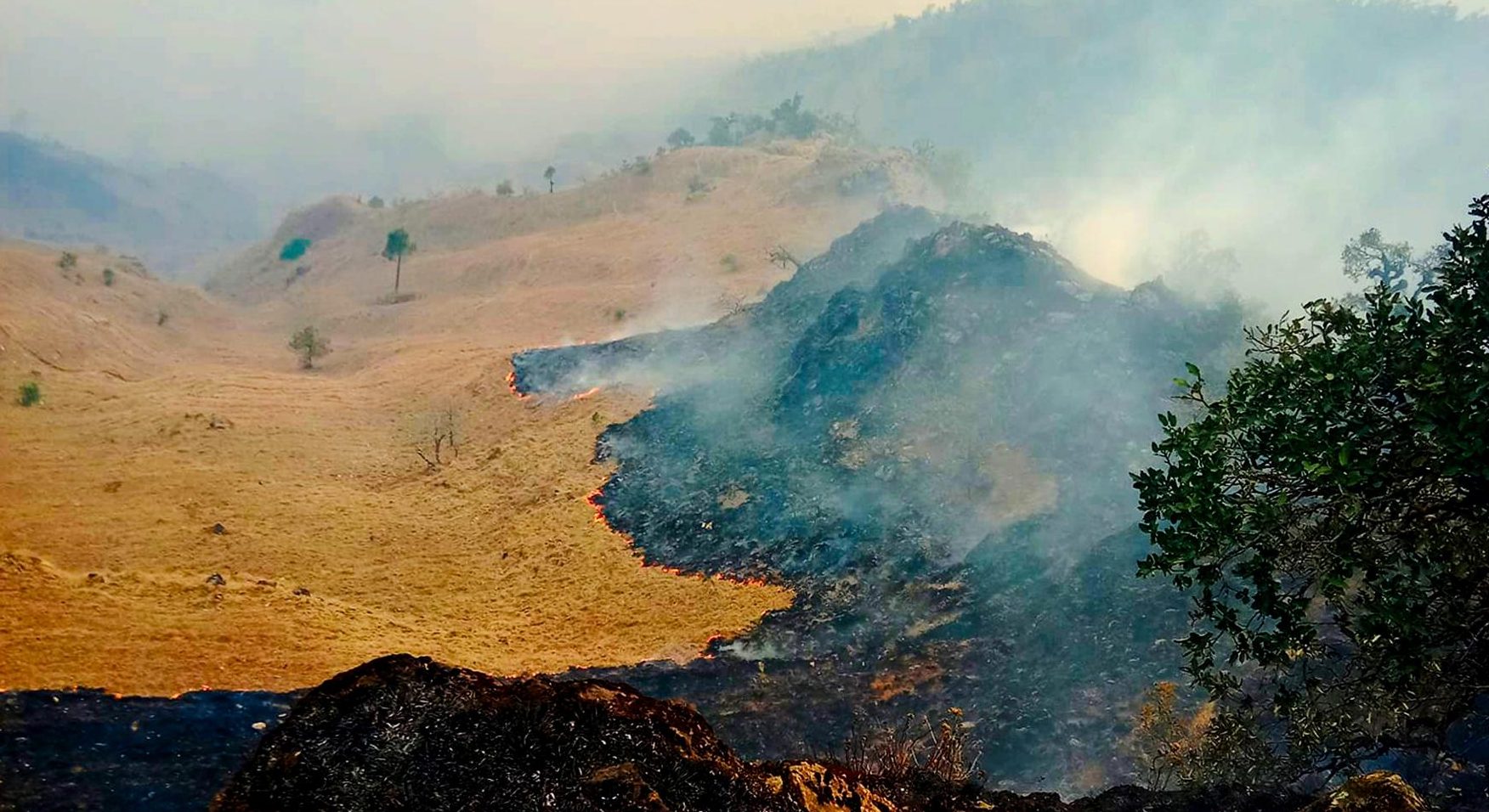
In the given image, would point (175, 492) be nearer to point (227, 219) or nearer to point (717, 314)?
point (717, 314)

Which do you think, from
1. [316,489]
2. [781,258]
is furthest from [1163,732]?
[781,258]

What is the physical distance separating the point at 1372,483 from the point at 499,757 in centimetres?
567

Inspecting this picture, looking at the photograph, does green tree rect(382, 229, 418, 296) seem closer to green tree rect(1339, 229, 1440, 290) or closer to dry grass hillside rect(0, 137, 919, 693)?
dry grass hillside rect(0, 137, 919, 693)

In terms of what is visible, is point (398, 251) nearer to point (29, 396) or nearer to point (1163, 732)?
point (29, 396)

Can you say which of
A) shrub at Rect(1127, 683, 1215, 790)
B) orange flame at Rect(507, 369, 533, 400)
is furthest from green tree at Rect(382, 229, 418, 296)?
shrub at Rect(1127, 683, 1215, 790)

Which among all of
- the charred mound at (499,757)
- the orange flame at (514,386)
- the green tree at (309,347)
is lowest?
the charred mound at (499,757)

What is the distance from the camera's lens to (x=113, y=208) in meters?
125

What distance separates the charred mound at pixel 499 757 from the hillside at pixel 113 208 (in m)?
119

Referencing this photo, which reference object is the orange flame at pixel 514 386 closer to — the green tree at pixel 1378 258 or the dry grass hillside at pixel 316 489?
the dry grass hillside at pixel 316 489

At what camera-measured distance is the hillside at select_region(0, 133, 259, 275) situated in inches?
4414

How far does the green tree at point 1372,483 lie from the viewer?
502 centimetres

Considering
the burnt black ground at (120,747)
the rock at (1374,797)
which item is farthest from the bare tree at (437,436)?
the rock at (1374,797)

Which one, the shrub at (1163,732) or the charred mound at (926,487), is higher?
the charred mound at (926,487)

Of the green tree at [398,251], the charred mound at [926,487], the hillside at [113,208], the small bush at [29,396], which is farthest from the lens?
the hillside at [113,208]
